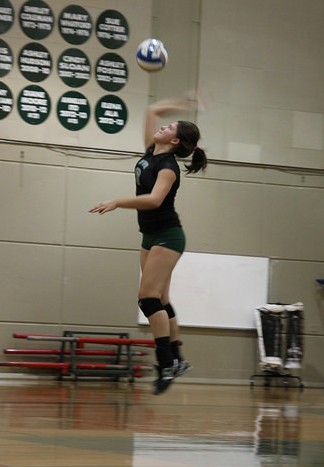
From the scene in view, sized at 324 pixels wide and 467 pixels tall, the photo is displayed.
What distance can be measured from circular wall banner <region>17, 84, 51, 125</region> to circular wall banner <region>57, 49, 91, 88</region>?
0.30 meters

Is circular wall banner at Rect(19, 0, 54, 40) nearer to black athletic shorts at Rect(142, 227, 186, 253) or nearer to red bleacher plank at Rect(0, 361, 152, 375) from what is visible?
red bleacher plank at Rect(0, 361, 152, 375)

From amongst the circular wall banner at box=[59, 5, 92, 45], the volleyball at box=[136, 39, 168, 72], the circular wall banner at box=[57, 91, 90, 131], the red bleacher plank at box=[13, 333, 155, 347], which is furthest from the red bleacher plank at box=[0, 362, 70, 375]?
the volleyball at box=[136, 39, 168, 72]

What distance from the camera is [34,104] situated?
8.58 metres

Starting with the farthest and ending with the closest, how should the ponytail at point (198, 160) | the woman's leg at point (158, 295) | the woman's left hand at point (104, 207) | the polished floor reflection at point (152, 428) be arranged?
the ponytail at point (198, 160), the woman's leg at point (158, 295), the woman's left hand at point (104, 207), the polished floor reflection at point (152, 428)

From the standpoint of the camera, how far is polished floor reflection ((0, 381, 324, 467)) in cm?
338

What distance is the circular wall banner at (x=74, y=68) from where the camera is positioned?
28.5 ft

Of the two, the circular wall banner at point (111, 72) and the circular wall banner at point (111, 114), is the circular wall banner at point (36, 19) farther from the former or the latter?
the circular wall banner at point (111, 114)

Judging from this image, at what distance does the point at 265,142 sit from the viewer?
9328 millimetres

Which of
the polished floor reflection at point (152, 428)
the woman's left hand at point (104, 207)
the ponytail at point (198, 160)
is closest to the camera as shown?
the polished floor reflection at point (152, 428)

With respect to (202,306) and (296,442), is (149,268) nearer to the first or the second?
A: (296,442)

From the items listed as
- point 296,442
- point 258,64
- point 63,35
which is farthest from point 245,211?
point 296,442

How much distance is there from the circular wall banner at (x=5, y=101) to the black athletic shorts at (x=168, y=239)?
380 cm

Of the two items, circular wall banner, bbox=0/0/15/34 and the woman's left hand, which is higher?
circular wall banner, bbox=0/0/15/34

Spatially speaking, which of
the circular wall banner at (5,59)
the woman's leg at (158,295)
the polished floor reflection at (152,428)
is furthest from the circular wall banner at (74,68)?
the woman's leg at (158,295)
